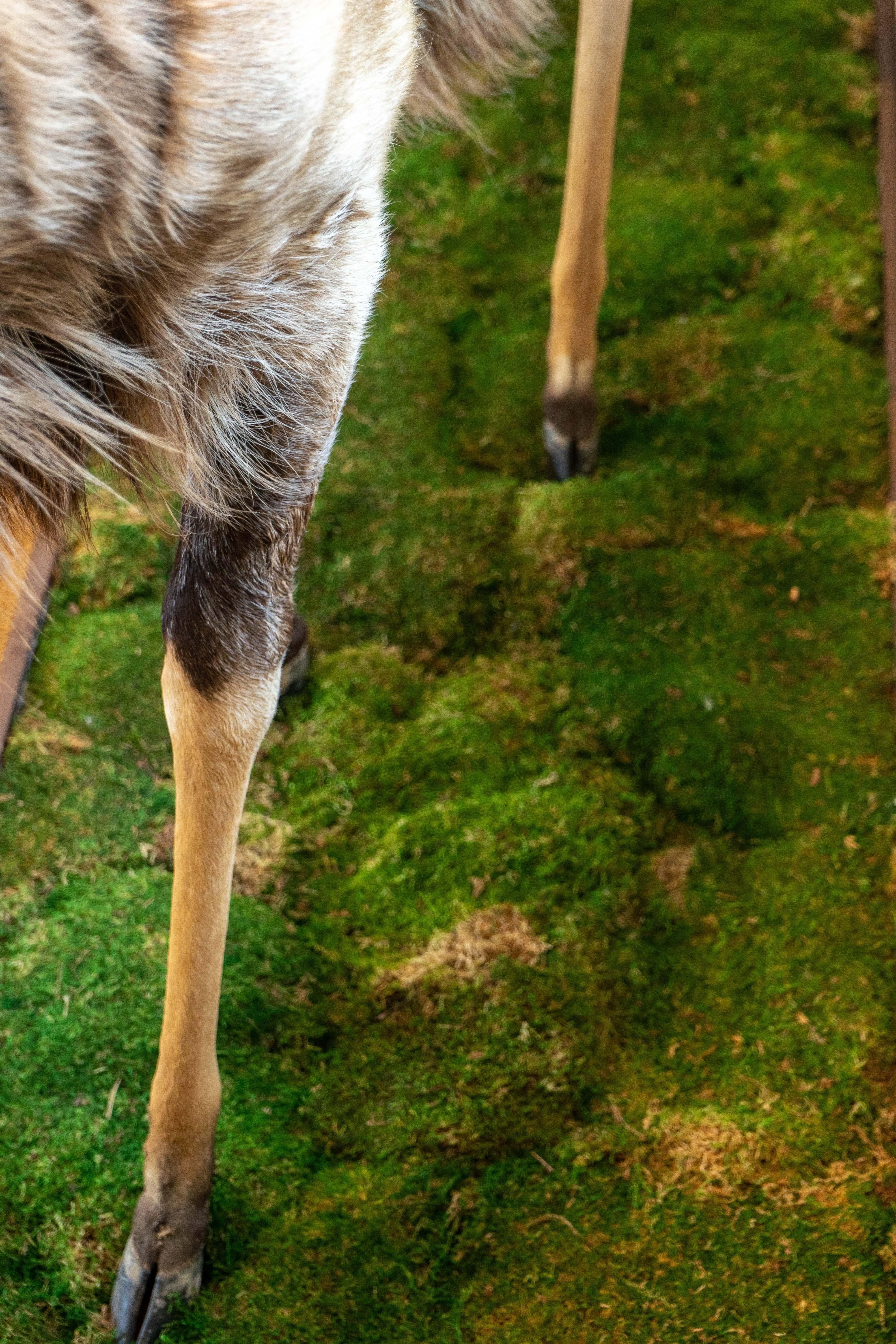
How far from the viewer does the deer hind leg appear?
143 centimetres

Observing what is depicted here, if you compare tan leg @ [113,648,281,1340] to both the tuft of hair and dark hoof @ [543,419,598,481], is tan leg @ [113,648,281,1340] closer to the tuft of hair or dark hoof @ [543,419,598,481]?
the tuft of hair

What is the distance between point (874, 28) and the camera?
366 centimetres

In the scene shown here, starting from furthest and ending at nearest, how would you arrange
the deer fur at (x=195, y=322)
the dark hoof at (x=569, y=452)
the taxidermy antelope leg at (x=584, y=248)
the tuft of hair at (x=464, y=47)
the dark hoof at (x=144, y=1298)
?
the dark hoof at (x=569, y=452) < the taxidermy antelope leg at (x=584, y=248) < the tuft of hair at (x=464, y=47) < the dark hoof at (x=144, y=1298) < the deer fur at (x=195, y=322)

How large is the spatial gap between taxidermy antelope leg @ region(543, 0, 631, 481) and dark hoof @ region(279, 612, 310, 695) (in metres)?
0.80

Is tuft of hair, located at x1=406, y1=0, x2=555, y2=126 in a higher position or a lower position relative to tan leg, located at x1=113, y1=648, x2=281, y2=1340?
higher

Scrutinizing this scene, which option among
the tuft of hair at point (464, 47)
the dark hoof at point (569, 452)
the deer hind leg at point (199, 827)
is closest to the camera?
the deer hind leg at point (199, 827)

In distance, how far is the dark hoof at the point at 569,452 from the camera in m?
2.75

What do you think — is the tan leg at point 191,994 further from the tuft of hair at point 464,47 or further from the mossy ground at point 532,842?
the tuft of hair at point 464,47

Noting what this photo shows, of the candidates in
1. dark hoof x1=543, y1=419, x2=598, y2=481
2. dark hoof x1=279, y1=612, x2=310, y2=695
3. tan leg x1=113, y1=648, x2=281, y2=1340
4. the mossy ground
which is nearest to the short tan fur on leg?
tan leg x1=113, y1=648, x2=281, y2=1340

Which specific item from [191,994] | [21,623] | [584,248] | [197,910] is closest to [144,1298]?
[191,994]

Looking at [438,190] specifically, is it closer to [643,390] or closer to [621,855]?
[643,390]

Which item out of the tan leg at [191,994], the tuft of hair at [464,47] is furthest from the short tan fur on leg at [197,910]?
the tuft of hair at [464,47]

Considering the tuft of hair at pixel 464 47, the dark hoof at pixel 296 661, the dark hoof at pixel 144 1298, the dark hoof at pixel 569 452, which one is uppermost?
the tuft of hair at pixel 464 47

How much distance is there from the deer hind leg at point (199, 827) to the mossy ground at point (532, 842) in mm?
86
